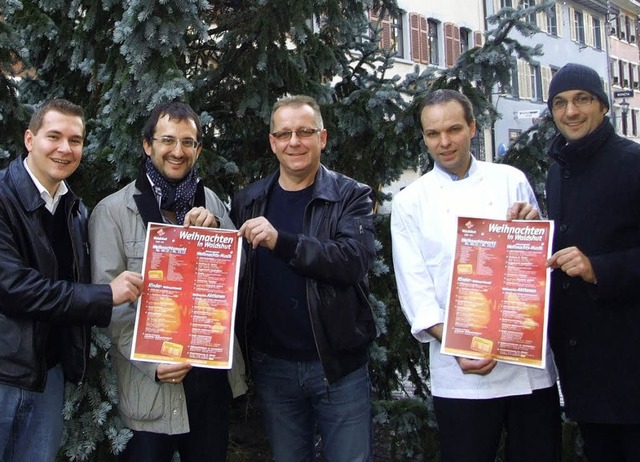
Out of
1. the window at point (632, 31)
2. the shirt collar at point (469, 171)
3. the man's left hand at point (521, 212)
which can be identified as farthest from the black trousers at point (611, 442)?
the window at point (632, 31)

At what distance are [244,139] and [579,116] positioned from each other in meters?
2.56

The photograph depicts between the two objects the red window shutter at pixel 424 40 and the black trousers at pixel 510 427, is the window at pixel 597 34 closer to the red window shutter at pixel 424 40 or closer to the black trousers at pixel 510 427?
the red window shutter at pixel 424 40

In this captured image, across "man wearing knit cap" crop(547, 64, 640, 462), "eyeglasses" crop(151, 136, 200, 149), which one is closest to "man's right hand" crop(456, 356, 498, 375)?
"man wearing knit cap" crop(547, 64, 640, 462)

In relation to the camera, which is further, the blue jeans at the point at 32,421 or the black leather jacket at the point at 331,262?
the black leather jacket at the point at 331,262

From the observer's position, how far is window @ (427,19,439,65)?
92.8ft

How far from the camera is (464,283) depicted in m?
2.96

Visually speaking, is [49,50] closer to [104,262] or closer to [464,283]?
[104,262]

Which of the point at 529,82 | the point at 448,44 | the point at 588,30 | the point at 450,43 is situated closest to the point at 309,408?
the point at 448,44

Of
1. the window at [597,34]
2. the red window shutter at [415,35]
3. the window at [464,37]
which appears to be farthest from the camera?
the window at [597,34]

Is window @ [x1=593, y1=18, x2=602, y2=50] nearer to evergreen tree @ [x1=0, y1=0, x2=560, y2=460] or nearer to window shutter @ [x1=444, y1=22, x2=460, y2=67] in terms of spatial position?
window shutter @ [x1=444, y1=22, x2=460, y2=67]

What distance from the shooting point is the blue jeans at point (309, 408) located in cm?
319

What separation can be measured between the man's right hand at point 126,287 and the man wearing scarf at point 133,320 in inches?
5.1

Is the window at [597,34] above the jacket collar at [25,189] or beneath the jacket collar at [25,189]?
above

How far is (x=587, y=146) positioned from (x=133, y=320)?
2028mm
